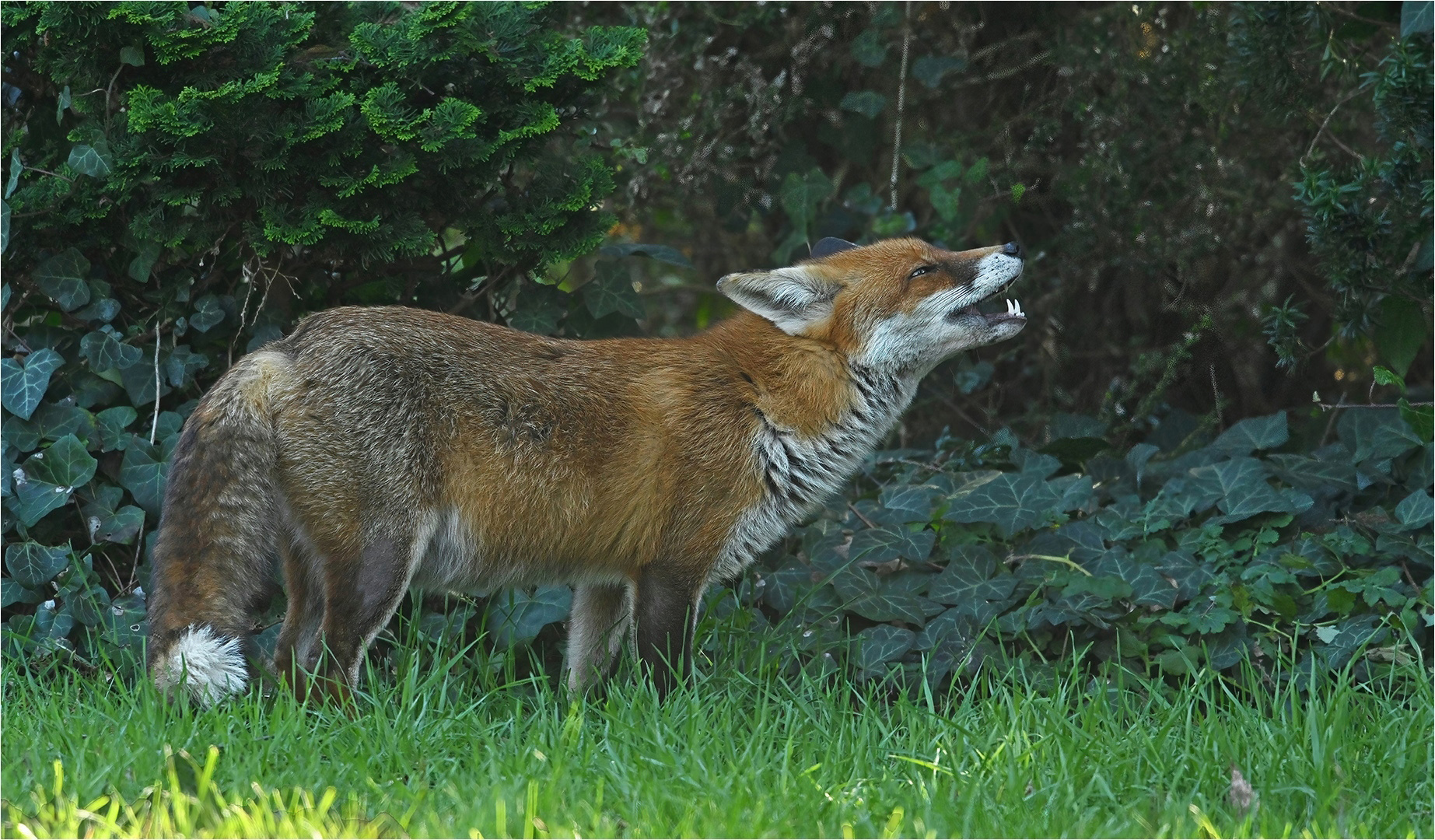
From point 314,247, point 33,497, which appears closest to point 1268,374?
point 314,247

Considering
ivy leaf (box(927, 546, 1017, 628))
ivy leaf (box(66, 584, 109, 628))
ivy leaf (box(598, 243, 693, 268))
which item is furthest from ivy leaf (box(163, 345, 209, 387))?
ivy leaf (box(927, 546, 1017, 628))

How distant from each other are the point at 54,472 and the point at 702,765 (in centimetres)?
300


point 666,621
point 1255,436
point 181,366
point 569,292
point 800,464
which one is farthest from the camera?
point 1255,436

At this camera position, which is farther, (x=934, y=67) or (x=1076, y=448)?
(x=934, y=67)

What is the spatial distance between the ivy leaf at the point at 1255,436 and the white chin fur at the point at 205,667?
14.8ft

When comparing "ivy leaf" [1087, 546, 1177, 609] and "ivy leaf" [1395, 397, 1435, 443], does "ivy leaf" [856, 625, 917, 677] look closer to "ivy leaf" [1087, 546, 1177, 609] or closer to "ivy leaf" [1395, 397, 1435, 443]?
"ivy leaf" [1087, 546, 1177, 609]

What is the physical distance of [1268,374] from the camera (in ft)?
27.2

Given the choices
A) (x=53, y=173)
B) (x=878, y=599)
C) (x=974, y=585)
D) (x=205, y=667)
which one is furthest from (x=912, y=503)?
(x=53, y=173)

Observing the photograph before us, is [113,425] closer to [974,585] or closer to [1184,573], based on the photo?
[974,585]

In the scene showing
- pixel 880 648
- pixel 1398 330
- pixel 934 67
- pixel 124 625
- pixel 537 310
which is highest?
pixel 934 67

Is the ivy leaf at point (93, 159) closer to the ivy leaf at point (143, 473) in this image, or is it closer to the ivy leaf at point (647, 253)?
the ivy leaf at point (143, 473)

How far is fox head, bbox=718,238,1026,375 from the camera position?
4.81 metres

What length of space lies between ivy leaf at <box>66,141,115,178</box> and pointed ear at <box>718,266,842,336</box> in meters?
2.36

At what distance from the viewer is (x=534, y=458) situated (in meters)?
4.39
